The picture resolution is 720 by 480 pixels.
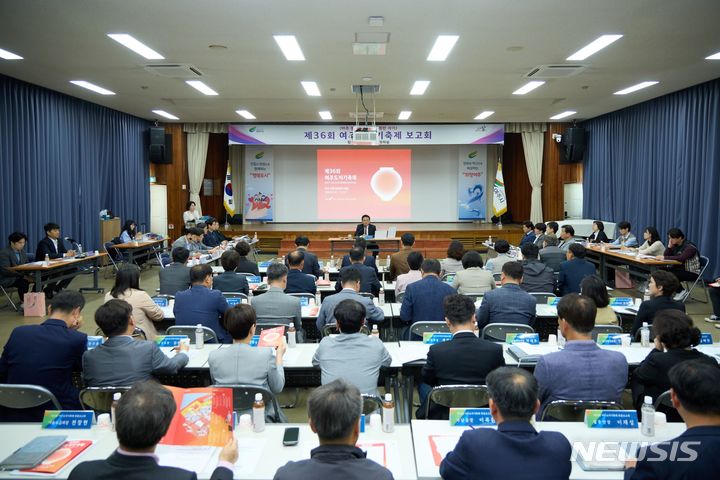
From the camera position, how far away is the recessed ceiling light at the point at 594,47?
6.48 meters

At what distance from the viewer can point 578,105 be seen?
11.5 metres

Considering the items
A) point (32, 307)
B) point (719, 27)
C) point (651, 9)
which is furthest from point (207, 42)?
point (719, 27)

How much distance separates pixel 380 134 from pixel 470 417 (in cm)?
1201

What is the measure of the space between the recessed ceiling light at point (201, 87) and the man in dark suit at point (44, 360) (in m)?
6.85

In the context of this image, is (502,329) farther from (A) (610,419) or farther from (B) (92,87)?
(B) (92,87)

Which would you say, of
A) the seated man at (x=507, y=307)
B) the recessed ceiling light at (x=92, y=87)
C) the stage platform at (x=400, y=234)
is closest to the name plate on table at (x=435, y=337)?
the seated man at (x=507, y=307)

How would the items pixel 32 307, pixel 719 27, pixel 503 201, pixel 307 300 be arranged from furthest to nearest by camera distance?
pixel 503 201
pixel 32 307
pixel 719 27
pixel 307 300

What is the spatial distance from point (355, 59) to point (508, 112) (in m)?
6.03


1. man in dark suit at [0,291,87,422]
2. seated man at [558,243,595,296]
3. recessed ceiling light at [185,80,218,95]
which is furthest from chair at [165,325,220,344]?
recessed ceiling light at [185,80,218,95]

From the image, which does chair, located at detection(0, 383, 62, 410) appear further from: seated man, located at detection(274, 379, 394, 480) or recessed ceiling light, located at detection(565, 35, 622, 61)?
recessed ceiling light, located at detection(565, 35, 622, 61)

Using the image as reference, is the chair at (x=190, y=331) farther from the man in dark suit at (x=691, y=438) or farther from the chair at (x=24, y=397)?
the man in dark suit at (x=691, y=438)

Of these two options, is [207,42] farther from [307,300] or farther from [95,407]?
[95,407]

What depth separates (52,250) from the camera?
848cm

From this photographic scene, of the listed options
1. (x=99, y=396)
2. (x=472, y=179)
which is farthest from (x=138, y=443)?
(x=472, y=179)
